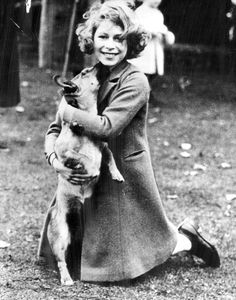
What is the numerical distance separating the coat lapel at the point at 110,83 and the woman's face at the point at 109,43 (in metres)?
0.04

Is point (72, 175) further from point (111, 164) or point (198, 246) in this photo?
point (198, 246)

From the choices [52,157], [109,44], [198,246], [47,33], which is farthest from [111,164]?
[47,33]

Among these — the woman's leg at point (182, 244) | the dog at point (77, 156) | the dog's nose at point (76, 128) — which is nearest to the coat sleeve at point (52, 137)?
the dog at point (77, 156)

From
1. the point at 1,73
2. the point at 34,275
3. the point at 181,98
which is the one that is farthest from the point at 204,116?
the point at 34,275

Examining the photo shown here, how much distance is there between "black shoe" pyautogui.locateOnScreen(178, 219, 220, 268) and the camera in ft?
12.1

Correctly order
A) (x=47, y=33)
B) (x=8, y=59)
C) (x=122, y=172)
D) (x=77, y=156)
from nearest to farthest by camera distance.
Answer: (x=77, y=156) < (x=122, y=172) < (x=8, y=59) < (x=47, y=33)

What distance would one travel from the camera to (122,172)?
10.7 feet

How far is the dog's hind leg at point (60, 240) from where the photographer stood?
10.8ft

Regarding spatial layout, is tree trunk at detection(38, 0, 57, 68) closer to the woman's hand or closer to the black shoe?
the black shoe

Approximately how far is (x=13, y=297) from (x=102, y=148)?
0.89m

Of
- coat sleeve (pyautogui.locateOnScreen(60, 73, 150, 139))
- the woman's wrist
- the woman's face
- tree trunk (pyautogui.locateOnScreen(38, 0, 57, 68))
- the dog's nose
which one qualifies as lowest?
tree trunk (pyautogui.locateOnScreen(38, 0, 57, 68))

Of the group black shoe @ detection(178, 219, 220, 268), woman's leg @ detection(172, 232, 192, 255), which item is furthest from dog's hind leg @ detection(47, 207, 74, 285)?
black shoe @ detection(178, 219, 220, 268)

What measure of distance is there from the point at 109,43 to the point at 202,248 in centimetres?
137

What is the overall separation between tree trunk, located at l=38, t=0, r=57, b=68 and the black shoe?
24.4 ft
